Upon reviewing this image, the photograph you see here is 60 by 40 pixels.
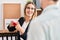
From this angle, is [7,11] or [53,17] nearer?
[53,17]

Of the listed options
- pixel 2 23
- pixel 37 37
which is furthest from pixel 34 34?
pixel 2 23

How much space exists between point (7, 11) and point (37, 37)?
10.9ft

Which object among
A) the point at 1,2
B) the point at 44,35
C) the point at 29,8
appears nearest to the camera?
the point at 44,35

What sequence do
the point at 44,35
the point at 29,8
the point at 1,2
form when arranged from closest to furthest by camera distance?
the point at 44,35 < the point at 29,8 < the point at 1,2

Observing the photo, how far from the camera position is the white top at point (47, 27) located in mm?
677

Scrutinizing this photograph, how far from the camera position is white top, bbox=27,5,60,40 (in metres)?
0.68

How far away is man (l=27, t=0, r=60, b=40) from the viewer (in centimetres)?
68

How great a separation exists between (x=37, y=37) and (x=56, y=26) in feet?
0.32

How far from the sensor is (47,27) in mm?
682

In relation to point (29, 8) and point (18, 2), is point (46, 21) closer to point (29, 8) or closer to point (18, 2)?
point (29, 8)

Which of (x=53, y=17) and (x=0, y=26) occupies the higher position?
(x=53, y=17)

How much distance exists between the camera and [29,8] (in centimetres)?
275

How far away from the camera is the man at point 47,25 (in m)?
0.68

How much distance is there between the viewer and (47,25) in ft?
2.25
